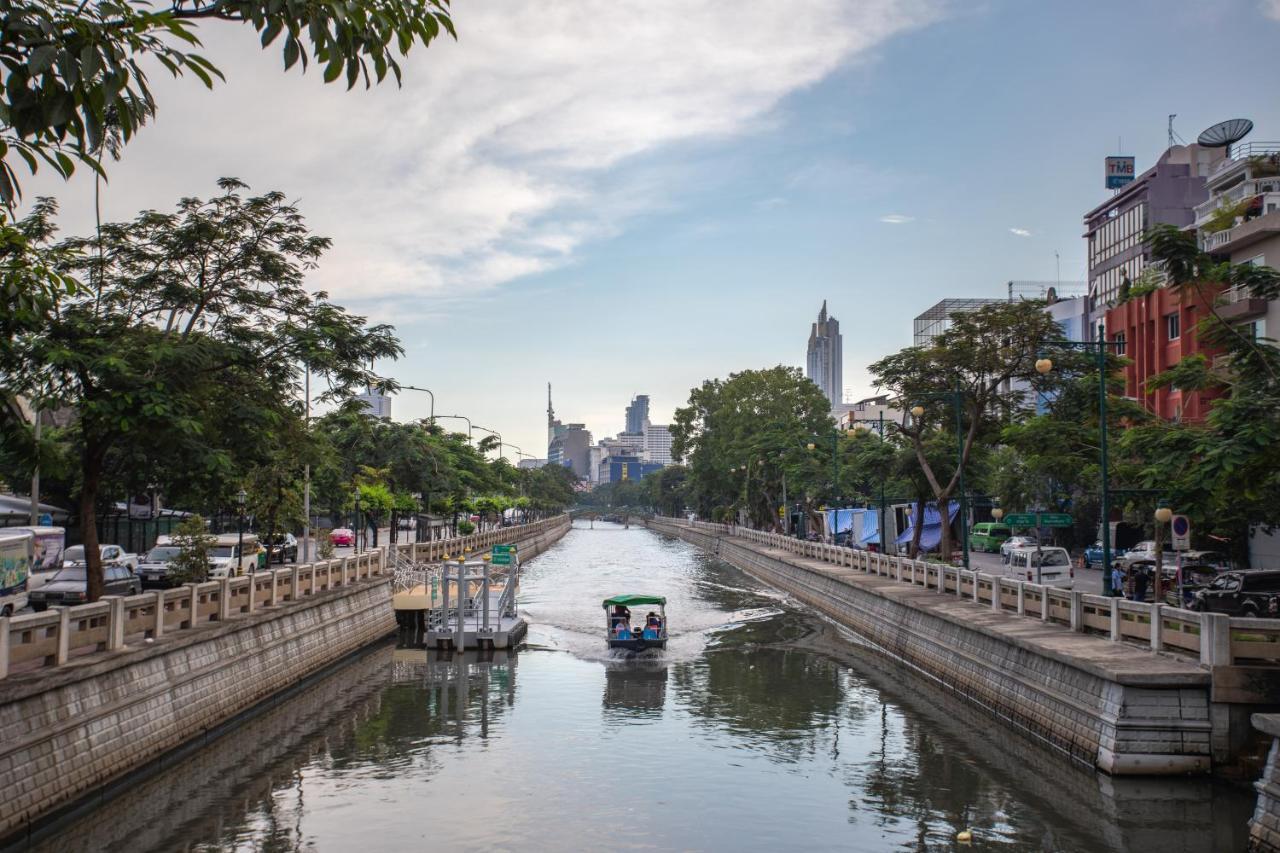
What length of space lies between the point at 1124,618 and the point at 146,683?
1939cm

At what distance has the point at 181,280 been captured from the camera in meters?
26.0

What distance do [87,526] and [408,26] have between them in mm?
18628

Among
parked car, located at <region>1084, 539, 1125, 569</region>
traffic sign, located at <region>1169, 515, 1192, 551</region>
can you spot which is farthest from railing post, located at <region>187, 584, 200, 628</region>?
parked car, located at <region>1084, 539, 1125, 569</region>

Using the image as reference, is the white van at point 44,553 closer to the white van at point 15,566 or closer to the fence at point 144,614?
the white van at point 15,566

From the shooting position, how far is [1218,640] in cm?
1794

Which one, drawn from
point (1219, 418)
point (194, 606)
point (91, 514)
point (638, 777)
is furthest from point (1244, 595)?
point (91, 514)

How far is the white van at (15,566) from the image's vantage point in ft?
101

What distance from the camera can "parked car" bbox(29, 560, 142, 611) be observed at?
3195cm

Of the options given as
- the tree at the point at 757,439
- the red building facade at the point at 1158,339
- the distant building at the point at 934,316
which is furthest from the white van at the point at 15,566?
the distant building at the point at 934,316

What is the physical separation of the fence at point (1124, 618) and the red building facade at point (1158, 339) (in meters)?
21.3

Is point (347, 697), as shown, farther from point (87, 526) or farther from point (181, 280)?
point (181, 280)

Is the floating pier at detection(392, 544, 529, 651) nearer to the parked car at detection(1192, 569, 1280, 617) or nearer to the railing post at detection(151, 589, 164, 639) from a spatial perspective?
the railing post at detection(151, 589, 164, 639)

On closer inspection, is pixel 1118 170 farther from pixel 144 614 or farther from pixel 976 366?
pixel 144 614

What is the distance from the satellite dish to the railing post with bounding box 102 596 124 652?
2803 inches
